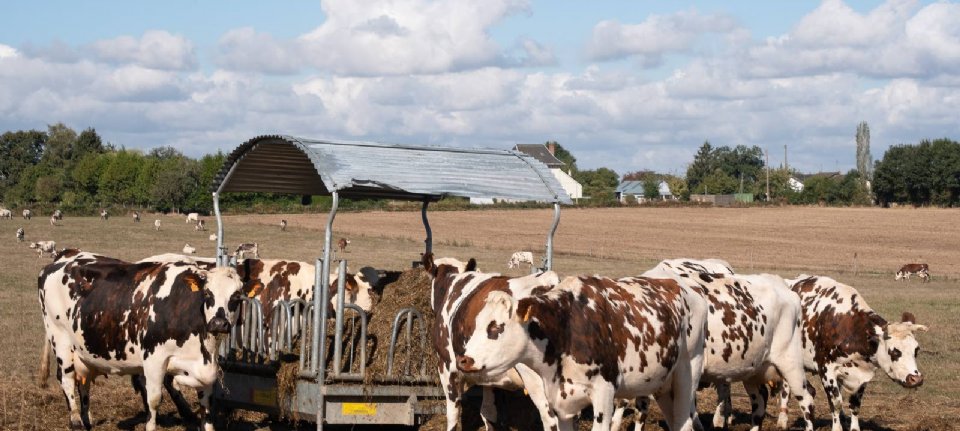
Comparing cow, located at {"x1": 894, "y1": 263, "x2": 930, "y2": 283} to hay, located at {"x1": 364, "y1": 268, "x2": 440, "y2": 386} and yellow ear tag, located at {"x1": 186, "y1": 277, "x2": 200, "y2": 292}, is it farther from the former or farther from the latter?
yellow ear tag, located at {"x1": 186, "y1": 277, "x2": 200, "y2": 292}

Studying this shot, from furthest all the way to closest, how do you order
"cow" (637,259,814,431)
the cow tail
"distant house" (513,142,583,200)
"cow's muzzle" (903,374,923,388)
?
"distant house" (513,142,583,200) < the cow tail < "cow's muzzle" (903,374,923,388) < "cow" (637,259,814,431)

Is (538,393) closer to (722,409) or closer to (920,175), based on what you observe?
(722,409)

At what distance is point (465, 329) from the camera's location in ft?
31.2

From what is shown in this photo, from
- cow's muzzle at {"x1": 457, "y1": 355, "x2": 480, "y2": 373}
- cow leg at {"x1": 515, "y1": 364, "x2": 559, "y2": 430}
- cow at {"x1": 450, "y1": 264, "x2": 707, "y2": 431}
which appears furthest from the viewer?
cow leg at {"x1": 515, "y1": 364, "x2": 559, "y2": 430}

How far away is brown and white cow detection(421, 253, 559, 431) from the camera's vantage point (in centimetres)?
1040

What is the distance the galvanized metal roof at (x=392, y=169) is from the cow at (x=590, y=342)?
2.08 meters

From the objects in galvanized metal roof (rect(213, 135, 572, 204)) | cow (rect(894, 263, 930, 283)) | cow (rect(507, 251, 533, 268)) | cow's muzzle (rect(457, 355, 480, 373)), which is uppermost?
galvanized metal roof (rect(213, 135, 572, 204))

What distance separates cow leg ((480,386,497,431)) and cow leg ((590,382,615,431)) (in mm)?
2185

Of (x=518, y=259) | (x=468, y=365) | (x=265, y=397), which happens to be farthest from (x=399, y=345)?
(x=518, y=259)

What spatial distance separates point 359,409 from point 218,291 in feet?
6.32

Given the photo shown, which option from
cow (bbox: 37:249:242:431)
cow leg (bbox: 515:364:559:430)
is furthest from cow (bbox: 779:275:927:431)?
cow (bbox: 37:249:242:431)

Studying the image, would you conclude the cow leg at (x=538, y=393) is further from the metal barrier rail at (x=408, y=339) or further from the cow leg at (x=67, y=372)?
the cow leg at (x=67, y=372)

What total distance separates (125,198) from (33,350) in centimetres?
9836

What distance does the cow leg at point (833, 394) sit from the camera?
13.4m
